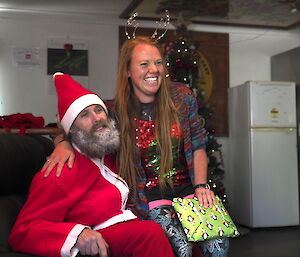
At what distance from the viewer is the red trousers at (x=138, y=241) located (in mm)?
1698

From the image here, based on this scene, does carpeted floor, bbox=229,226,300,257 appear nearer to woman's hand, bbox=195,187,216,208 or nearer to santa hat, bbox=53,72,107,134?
woman's hand, bbox=195,187,216,208

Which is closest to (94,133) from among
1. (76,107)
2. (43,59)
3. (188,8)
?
(76,107)

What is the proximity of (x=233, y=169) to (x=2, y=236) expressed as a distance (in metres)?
4.53

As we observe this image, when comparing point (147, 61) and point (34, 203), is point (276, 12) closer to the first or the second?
point (147, 61)

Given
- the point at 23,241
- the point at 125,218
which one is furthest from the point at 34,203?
the point at 125,218

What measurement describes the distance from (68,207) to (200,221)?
591 millimetres

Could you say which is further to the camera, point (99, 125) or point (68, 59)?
point (68, 59)

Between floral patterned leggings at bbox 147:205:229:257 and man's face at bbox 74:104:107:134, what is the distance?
494 mm

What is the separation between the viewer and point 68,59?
5836 mm

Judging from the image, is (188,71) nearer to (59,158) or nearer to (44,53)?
(44,53)

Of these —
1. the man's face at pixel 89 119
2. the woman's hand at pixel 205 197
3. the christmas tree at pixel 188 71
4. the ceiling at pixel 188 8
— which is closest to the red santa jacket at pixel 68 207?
the man's face at pixel 89 119

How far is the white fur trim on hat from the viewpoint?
2021 millimetres

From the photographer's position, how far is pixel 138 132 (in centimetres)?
221

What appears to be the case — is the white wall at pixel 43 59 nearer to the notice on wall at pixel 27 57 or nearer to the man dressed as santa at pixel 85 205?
the notice on wall at pixel 27 57
